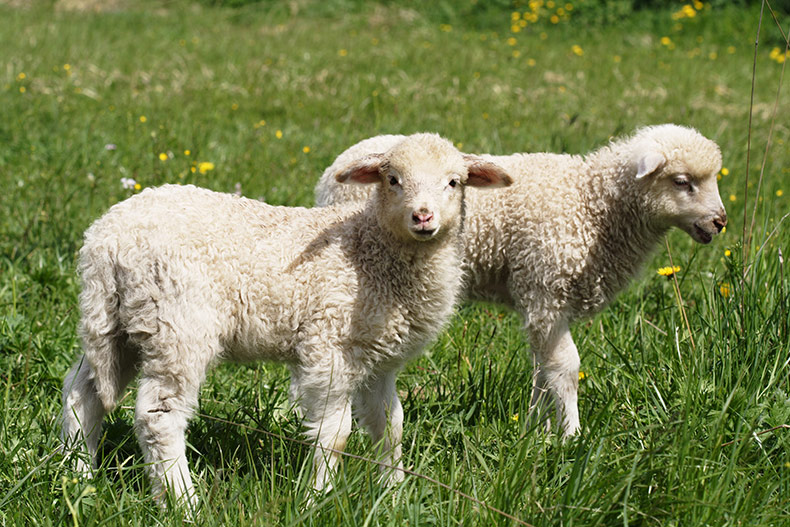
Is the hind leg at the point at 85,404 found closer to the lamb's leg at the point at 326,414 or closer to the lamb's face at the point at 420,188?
the lamb's leg at the point at 326,414

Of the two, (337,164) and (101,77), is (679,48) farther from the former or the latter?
(337,164)

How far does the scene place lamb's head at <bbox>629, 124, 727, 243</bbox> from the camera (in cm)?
402

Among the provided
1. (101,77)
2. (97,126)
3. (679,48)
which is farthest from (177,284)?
(679,48)

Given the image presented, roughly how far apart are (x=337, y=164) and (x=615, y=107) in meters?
5.57

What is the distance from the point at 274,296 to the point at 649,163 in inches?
75.5

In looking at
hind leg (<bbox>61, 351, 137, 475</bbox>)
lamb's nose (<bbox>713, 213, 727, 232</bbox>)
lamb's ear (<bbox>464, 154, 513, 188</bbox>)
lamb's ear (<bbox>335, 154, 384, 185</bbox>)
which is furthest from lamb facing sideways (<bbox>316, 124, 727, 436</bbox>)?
hind leg (<bbox>61, 351, 137, 475</bbox>)

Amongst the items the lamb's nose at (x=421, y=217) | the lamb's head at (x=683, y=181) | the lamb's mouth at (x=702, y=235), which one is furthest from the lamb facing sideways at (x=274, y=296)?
the lamb's mouth at (x=702, y=235)

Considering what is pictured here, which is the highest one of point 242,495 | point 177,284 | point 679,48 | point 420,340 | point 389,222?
point 679,48

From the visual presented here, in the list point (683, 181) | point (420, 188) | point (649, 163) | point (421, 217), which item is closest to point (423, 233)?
point (421, 217)

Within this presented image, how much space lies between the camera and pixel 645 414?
346 centimetres

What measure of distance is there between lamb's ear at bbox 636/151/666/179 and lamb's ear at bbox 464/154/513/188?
2.82ft

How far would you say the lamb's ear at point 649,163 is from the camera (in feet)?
13.1

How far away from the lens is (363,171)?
3.43 meters

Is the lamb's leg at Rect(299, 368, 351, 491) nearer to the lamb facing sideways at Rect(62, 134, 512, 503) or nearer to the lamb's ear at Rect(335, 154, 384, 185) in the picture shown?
the lamb facing sideways at Rect(62, 134, 512, 503)
